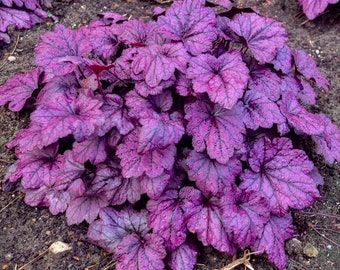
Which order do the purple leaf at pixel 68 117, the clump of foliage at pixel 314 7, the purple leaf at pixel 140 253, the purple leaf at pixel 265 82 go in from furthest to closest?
the clump of foliage at pixel 314 7
the purple leaf at pixel 265 82
the purple leaf at pixel 140 253
the purple leaf at pixel 68 117

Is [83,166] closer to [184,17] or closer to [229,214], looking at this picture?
[229,214]

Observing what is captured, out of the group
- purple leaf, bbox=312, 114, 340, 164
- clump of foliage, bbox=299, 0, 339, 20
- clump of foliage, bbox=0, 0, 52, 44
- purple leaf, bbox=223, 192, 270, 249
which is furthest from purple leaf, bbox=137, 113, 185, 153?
clump of foliage, bbox=299, 0, 339, 20

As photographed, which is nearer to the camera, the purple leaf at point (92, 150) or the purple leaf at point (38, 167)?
the purple leaf at point (92, 150)

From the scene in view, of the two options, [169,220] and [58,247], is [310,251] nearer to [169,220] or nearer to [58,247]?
[169,220]

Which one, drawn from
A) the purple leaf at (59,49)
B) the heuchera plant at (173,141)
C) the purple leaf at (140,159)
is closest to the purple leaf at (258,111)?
the heuchera plant at (173,141)

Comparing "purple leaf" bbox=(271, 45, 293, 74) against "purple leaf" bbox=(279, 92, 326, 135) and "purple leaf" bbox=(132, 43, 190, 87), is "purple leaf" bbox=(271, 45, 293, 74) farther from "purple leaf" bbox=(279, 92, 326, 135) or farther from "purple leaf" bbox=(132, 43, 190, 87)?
"purple leaf" bbox=(132, 43, 190, 87)

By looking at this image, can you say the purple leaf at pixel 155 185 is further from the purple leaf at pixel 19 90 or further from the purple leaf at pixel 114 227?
the purple leaf at pixel 19 90
